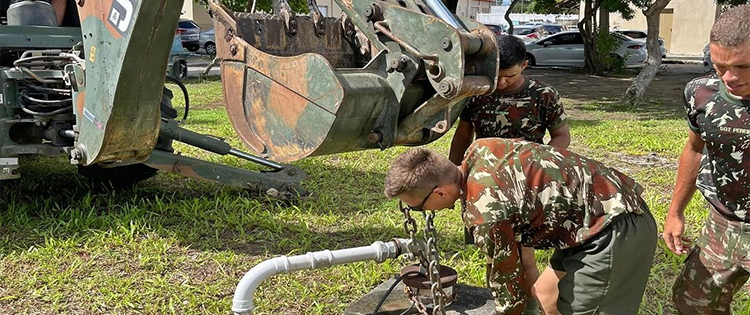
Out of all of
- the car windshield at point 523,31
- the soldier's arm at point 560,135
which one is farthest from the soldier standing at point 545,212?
the car windshield at point 523,31

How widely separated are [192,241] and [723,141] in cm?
336

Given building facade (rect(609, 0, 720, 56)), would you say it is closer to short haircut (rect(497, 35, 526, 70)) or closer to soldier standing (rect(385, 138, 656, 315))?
short haircut (rect(497, 35, 526, 70))

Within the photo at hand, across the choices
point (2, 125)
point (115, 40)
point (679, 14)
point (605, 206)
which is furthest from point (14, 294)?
point (679, 14)

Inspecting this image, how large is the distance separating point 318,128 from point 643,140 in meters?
7.39

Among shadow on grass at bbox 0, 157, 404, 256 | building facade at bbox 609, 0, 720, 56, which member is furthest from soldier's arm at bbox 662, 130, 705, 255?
building facade at bbox 609, 0, 720, 56

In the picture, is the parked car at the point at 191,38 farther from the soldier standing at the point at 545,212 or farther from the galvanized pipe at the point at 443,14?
the soldier standing at the point at 545,212

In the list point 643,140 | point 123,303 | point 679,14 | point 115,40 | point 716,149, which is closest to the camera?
point 716,149

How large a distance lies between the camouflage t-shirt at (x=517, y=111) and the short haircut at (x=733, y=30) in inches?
45.8

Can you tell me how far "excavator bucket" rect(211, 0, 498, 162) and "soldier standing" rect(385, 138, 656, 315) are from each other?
19 cm

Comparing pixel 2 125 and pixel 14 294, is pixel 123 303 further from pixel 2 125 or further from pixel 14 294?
pixel 2 125

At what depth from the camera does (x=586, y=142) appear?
9523 mm

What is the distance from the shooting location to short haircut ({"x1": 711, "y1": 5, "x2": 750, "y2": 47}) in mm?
2836

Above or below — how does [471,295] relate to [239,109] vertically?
below

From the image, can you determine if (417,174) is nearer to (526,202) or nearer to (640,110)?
(526,202)
